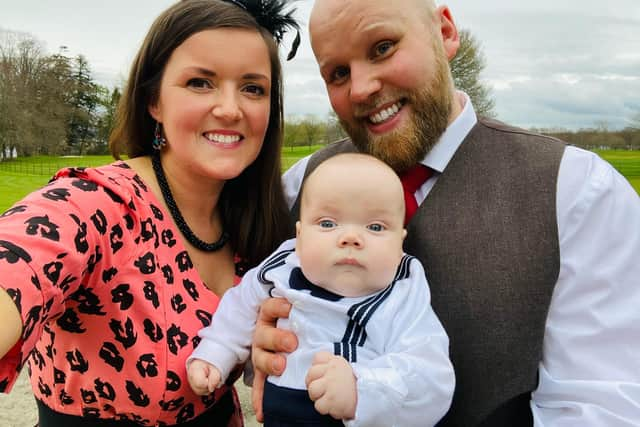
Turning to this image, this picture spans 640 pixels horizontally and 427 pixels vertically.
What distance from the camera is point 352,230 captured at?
176cm

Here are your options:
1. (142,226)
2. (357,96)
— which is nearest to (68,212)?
(142,226)

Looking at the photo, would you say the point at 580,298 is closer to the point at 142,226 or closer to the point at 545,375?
the point at 545,375

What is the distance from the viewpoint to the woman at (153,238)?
1513 millimetres

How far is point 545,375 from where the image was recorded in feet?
6.41

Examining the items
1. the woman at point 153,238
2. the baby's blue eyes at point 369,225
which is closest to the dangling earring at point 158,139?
the woman at point 153,238

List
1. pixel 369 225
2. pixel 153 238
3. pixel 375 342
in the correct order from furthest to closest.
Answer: pixel 153 238
pixel 369 225
pixel 375 342

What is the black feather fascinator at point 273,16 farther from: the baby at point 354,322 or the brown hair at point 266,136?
the baby at point 354,322

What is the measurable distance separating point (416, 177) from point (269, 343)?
0.98 meters

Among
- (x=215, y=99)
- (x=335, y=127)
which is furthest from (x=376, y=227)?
(x=335, y=127)

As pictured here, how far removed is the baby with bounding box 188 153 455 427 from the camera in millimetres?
1593

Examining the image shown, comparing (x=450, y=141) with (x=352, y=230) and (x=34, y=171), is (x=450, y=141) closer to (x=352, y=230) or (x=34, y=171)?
(x=352, y=230)

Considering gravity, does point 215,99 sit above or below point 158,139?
above

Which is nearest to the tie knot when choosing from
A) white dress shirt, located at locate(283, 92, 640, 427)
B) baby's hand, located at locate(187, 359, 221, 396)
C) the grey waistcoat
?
the grey waistcoat

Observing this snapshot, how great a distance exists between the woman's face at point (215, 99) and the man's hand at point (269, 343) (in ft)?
2.43
